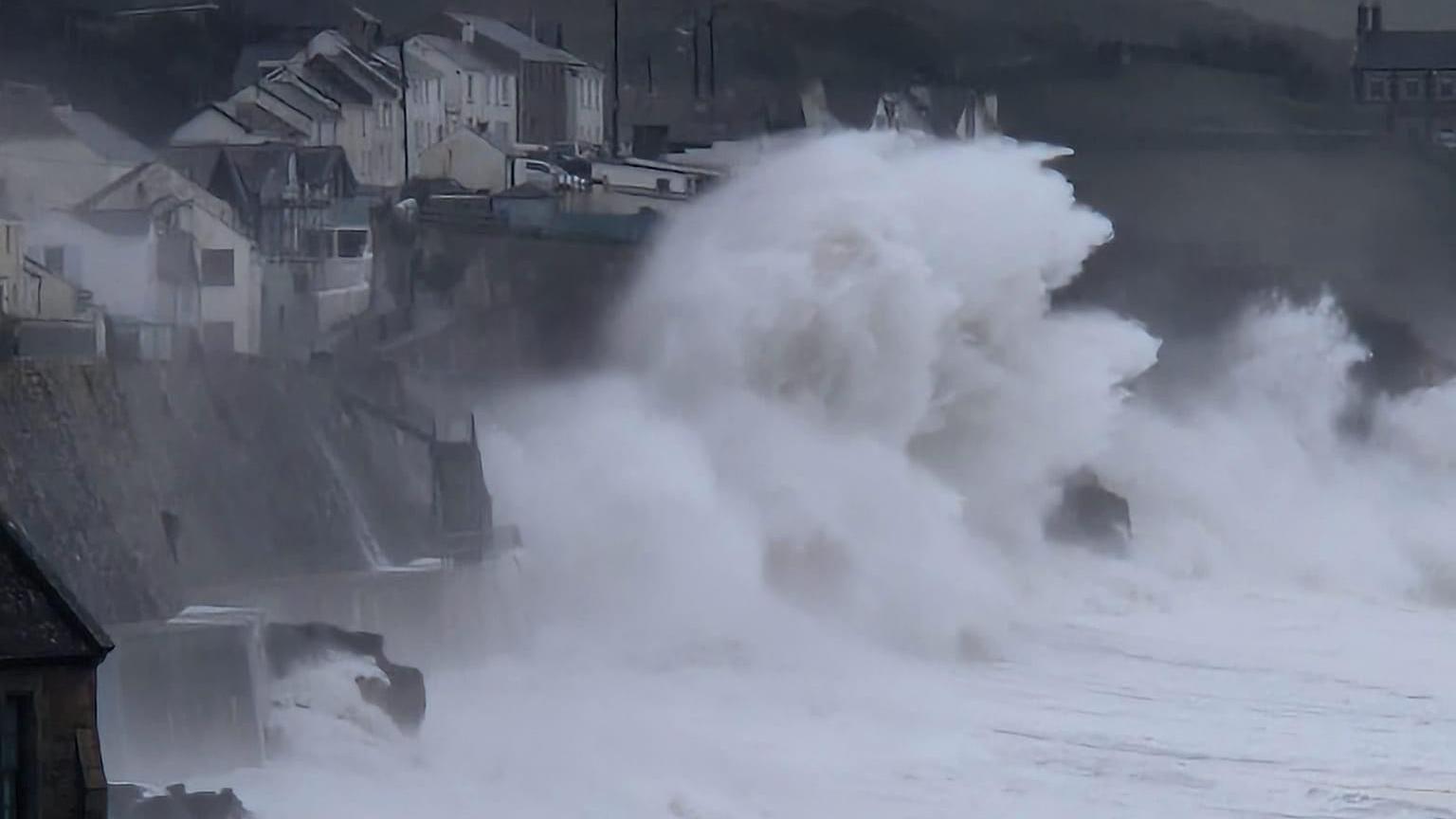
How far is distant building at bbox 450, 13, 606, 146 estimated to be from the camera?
380 inches

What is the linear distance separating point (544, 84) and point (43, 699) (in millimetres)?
5500

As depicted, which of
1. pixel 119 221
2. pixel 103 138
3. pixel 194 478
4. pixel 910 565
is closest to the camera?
pixel 194 478

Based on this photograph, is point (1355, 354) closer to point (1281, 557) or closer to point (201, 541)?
point (1281, 557)

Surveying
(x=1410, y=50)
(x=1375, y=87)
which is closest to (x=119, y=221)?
(x=1375, y=87)

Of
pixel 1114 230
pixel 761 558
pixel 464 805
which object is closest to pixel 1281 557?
pixel 1114 230

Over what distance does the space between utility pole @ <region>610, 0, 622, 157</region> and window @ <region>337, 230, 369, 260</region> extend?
4.60 ft

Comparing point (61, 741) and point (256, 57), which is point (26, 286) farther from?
point (61, 741)

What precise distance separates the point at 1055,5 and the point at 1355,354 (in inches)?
98.1

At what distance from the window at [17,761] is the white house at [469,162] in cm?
476

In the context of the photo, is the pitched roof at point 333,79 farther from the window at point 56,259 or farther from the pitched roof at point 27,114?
the window at point 56,259

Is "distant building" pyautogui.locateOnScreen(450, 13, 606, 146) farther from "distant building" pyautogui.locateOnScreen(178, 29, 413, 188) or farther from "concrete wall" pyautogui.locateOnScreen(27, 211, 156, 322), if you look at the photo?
"concrete wall" pyautogui.locateOnScreen(27, 211, 156, 322)

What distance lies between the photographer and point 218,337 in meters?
8.02

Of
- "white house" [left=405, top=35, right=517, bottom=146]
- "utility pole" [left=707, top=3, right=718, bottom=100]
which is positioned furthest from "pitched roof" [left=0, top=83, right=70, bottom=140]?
"utility pole" [left=707, top=3, right=718, bottom=100]

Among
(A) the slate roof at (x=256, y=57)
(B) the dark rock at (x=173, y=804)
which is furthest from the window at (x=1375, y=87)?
(B) the dark rock at (x=173, y=804)
